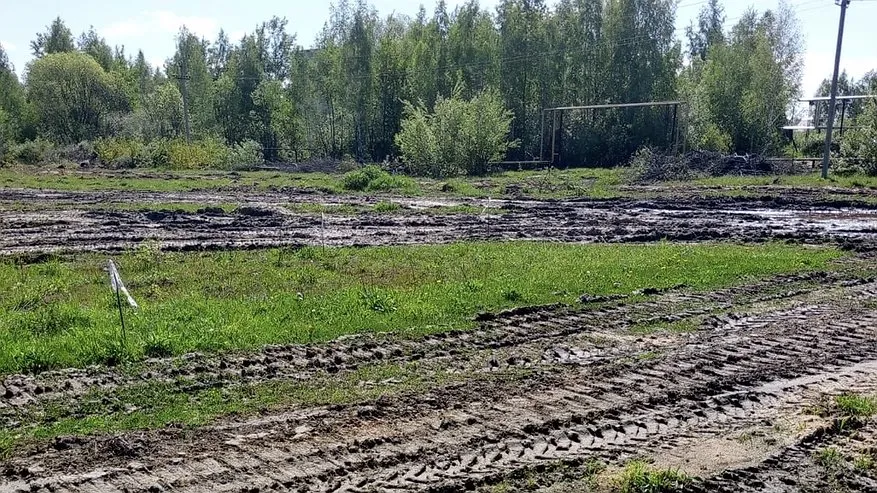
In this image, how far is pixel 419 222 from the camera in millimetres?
21750

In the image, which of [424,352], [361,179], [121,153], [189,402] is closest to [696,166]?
[361,179]

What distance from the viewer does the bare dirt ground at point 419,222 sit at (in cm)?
1827

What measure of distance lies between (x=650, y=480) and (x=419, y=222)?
16912 millimetres

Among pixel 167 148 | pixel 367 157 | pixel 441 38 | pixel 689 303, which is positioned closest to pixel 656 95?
pixel 441 38

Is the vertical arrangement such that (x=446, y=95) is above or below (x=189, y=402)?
above

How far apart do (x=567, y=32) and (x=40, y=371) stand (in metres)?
58.8

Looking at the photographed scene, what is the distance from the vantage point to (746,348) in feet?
28.7

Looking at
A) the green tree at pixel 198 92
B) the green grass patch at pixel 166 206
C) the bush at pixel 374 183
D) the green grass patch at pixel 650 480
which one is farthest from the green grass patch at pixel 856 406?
the green tree at pixel 198 92

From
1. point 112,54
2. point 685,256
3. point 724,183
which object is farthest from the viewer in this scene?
point 112,54

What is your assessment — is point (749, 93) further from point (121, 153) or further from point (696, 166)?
point (121, 153)

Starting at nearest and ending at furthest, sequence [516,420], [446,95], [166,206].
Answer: [516,420], [166,206], [446,95]

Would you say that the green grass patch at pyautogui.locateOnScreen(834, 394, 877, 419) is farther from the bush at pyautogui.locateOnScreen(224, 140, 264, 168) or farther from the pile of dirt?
the bush at pyautogui.locateOnScreen(224, 140, 264, 168)

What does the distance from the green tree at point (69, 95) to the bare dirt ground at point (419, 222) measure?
48.0 metres

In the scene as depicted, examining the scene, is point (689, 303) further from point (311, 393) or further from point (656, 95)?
point (656, 95)
